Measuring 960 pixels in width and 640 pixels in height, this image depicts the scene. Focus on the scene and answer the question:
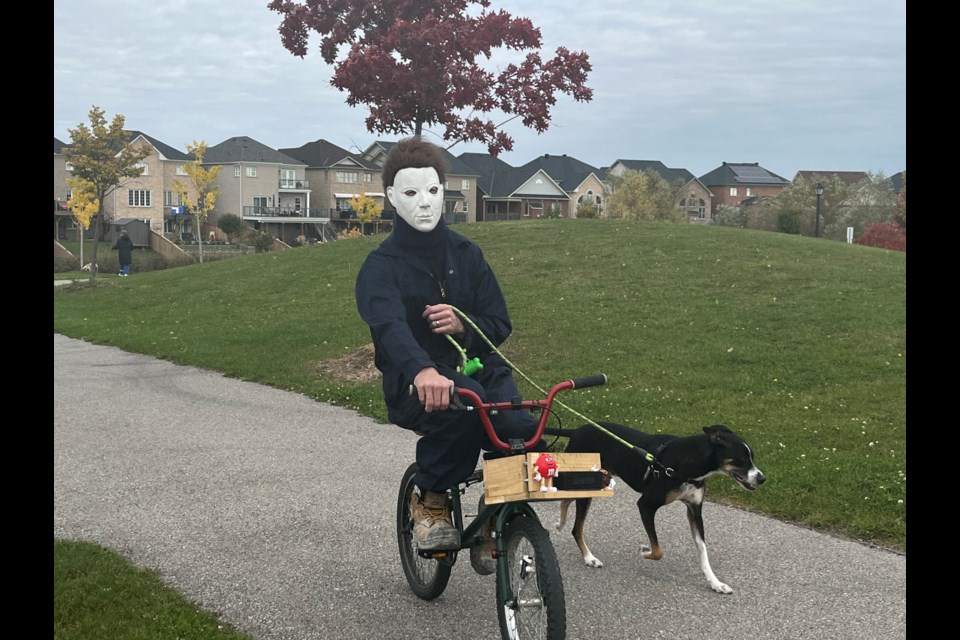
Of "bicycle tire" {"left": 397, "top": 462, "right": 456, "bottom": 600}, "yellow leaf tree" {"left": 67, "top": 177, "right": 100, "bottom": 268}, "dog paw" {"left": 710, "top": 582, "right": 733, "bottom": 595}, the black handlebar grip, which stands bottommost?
"dog paw" {"left": 710, "top": 582, "right": 733, "bottom": 595}

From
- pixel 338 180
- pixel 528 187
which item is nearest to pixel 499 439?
pixel 338 180

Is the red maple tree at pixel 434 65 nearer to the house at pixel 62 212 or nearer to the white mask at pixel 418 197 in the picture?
the white mask at pixel 418 197

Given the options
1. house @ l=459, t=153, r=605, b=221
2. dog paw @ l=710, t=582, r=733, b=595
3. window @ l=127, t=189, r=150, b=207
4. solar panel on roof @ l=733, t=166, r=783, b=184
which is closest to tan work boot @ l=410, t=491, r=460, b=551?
dog paw @ l=710, t=582, r=733, b=595

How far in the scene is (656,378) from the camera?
41.1 feet

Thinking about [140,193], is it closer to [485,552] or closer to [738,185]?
[738,185]

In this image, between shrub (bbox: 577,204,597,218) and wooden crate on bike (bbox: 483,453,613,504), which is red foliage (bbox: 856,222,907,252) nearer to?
shrub (bbox: 577,204,597,218)

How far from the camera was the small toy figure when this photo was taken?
14.0 feet

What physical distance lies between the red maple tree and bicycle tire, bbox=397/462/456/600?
909cm

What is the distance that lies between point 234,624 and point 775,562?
10.6 ft

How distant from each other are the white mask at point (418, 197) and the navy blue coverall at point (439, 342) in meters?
0.16

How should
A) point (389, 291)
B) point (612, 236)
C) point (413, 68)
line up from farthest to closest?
point (612, 236) → point (413, 68) → point (389, 291)

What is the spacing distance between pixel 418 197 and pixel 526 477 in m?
1.69
